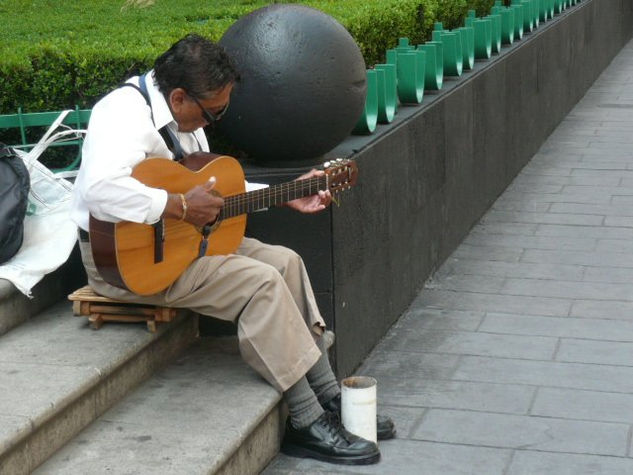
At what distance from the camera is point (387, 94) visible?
675cm

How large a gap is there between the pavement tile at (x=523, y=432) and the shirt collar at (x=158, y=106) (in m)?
1.69

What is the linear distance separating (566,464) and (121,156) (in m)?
2.11

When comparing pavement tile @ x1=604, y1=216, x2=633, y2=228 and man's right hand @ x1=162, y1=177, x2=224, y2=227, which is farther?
pavement tile @ x1=604, y1=216, x2=633, y2=228

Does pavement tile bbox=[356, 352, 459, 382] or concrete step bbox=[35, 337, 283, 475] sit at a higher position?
concrete step bbox=[35, 337, 283, 475]

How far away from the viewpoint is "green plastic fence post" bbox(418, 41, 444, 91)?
784 centimetres

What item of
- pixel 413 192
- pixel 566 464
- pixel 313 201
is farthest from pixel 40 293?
pixel 413 192

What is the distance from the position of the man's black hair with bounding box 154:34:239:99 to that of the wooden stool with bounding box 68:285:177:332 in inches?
33.5

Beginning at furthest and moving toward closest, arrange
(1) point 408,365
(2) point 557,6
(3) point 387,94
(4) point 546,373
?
(2) point 557,6, (3) point 387,94, (1) point 408,365, (4) point 546,373

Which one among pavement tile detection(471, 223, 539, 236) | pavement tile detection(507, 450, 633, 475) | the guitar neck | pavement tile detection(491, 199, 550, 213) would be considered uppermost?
the guitar neck

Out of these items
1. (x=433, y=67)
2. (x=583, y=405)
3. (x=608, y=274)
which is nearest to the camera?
(x=583, y=405)

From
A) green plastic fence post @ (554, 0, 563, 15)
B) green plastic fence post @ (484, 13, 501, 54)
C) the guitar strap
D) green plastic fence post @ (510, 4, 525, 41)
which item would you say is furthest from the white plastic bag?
green plastic fence post @ (554, 0, 563, 15)

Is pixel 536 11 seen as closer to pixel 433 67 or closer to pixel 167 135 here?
pixel 433 67

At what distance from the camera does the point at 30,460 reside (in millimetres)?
4035

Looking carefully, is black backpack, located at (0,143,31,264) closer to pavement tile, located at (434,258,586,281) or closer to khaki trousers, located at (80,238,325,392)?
khaki trousers, located at (80,238,325,392)
